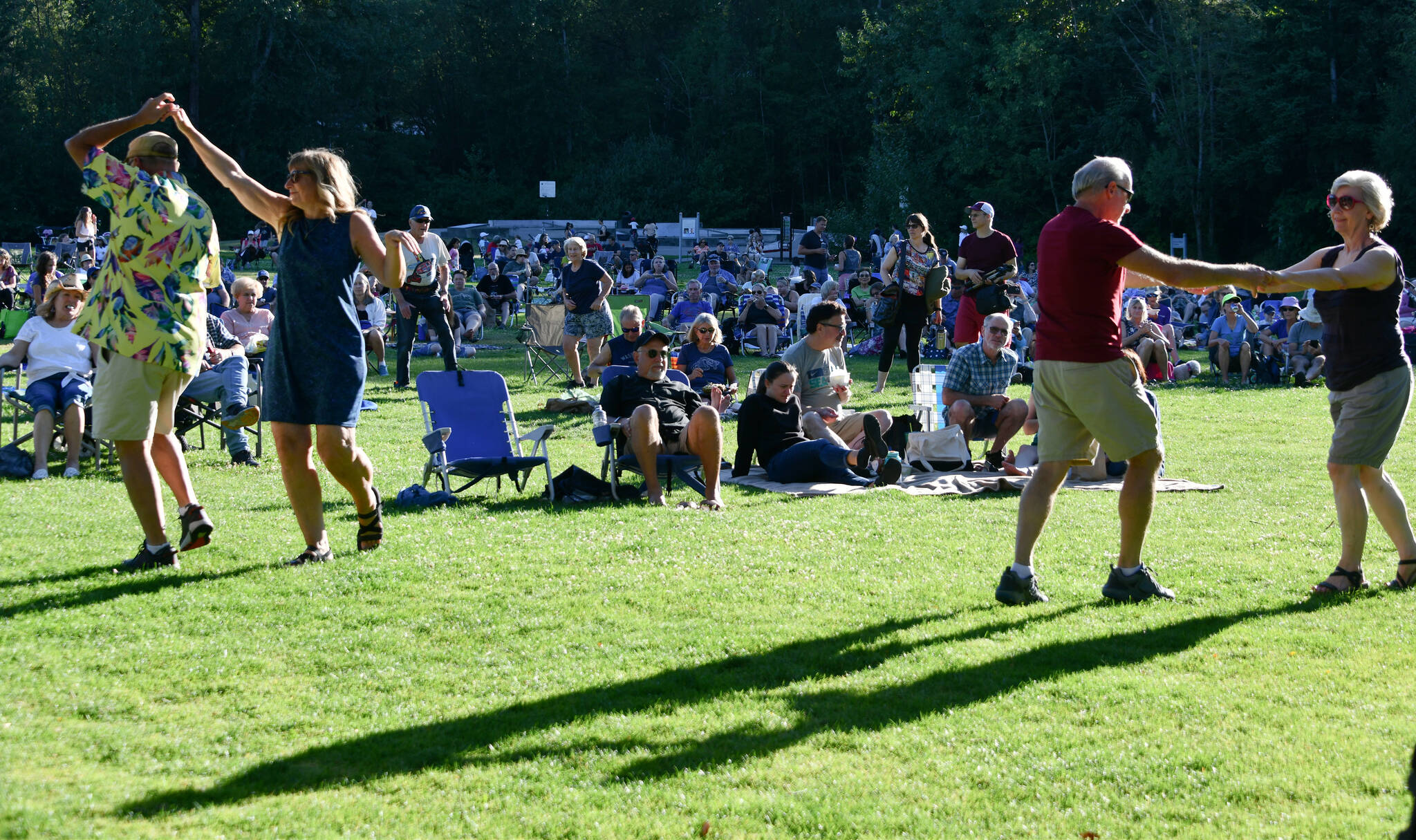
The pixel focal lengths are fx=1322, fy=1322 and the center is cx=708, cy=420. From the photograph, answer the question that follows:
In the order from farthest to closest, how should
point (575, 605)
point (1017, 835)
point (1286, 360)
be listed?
point (1286, 360)
point (575, 605)
point (1017, 835)

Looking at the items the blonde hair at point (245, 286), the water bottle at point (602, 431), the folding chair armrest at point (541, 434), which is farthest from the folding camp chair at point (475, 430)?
the blonde hair at point (245, 286)

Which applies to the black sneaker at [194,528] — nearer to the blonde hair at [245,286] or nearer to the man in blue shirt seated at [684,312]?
the blonde hair at [245,286]

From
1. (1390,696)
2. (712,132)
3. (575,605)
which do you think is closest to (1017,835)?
(1390,696)

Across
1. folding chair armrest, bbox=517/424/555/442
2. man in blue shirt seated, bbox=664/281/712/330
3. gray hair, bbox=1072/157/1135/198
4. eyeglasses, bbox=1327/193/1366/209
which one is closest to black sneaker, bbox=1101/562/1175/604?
gray hair, bbox=1072/157/1135/198

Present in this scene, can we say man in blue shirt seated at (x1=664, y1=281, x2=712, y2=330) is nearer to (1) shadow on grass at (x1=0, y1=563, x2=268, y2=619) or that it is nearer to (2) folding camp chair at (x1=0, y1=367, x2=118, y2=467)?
(2) folding camp chair at (x1=0, y1=367, x2=118, y2=467)

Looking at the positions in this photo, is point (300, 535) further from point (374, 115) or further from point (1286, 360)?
point (374, 115)

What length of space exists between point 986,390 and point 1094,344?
4516 mm

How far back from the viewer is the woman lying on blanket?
28.1 ft

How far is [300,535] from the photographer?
6.50m

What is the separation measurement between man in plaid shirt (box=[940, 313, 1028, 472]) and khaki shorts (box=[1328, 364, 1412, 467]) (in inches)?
153

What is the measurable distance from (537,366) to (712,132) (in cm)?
4152

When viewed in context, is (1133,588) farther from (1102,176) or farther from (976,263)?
(976,263)

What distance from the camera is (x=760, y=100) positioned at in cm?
5553

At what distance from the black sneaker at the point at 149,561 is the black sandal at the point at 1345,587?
→ 4830 mm
